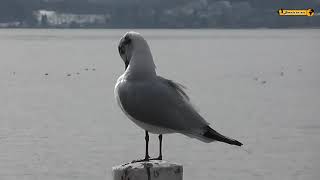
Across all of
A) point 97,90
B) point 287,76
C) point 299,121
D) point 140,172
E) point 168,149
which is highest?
point 140,172

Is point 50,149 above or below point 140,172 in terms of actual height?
below

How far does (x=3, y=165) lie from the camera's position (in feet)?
84.3

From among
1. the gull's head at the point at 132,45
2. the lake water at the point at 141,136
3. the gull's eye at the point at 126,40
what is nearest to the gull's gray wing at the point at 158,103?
the gull's head at the point at 132,45

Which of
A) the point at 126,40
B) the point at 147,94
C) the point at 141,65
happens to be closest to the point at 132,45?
the point at 126,40

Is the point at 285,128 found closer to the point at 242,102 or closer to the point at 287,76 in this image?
the point at 242,102

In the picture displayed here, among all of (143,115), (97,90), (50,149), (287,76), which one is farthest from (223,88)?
(143,115)

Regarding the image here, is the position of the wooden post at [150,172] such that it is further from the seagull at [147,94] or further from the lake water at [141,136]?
the lake water at [141,136]

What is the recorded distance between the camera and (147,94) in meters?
9.00

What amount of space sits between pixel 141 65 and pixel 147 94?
1.06 feet

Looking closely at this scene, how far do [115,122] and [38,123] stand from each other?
11.3 feet

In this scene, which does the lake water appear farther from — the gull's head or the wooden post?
the wooden post

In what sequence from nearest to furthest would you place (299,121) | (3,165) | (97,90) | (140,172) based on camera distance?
(140,172) → (3,165) → (299,121) → (97,90)

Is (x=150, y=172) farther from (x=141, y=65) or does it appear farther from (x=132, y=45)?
(x=132, y=45)

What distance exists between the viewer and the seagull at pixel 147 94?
886cm
